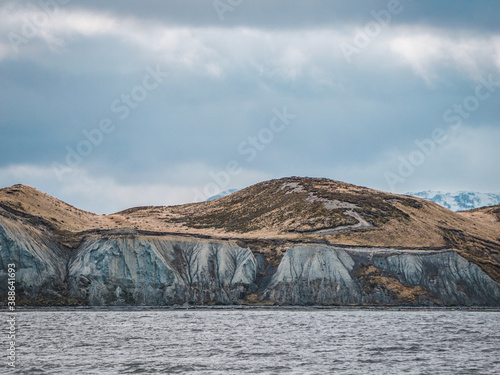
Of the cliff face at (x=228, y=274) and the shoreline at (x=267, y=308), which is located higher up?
the cliff face at (x=228, y=274)

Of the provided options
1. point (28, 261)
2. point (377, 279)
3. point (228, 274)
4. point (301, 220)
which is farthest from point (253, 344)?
point (301, 220)

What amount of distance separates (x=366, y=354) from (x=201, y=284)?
67.4 m

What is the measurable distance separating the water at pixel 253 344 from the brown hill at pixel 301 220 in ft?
129

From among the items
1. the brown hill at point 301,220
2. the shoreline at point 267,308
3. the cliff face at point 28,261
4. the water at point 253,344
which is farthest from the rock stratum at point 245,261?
the water at point 253,344

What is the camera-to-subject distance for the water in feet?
154

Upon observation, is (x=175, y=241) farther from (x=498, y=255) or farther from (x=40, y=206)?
(x=498, y=255)

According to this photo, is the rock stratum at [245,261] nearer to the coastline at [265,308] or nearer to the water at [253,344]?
the coastline at [265,308]

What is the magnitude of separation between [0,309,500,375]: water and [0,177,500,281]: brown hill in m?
39.3

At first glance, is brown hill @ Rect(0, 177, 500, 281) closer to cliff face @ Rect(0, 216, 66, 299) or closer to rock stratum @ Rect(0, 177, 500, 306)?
rock stratum @ Rect(0, 177, 500, 306)

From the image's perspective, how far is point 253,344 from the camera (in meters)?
61.1

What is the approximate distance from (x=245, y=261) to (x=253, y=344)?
65.0 m

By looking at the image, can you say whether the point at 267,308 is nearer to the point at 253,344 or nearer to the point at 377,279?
the point at 377,279

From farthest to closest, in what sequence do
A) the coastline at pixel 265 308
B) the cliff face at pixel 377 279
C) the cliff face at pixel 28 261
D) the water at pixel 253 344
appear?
the cliff face at pixel 377 279 < the coastline at pixel 265 308 < the cliff face at pixel 28 261 < the water at pixel 253 344

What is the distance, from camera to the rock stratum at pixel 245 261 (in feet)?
361
